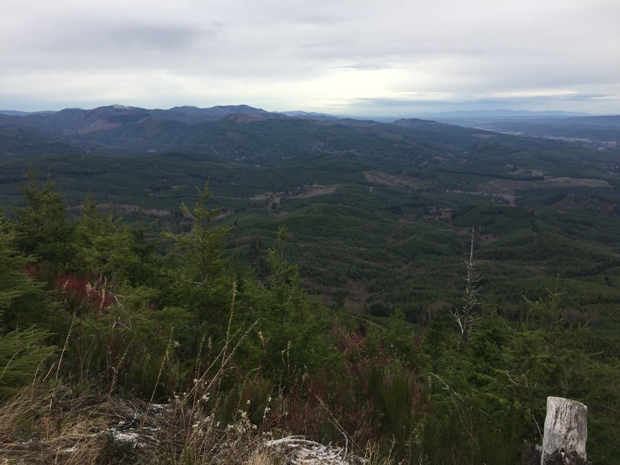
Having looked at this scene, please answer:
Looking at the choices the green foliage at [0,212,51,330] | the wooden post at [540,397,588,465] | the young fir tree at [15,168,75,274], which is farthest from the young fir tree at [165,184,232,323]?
the wooden post at [540,397,588,465]

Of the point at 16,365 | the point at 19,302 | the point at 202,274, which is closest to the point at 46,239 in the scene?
the point at 202,274

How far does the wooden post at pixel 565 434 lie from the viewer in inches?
106

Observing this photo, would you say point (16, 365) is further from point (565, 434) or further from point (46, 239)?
point (46, 239)

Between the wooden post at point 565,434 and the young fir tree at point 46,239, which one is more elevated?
the wooden post at point 565,434

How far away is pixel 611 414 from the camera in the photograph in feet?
23.8

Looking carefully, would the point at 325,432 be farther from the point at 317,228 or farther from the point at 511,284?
the point at 317,228

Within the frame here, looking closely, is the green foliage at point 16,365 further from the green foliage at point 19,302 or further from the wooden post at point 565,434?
the wooden post at point 565,434

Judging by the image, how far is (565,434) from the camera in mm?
2699

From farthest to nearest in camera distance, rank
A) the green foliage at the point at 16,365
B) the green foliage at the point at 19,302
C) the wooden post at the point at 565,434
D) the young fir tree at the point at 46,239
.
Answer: the young fir tree at the point at 46,239, the green foliage at the point at 19,302, the green foliage at the point at 16,365, the wooden post at the point at 565,434

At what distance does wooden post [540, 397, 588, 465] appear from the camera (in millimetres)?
2682

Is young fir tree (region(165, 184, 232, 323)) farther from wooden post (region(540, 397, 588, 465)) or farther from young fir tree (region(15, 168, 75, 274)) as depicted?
wooden post (region(540, 397, 588, 465))

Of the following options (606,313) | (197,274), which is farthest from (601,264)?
(197,274)

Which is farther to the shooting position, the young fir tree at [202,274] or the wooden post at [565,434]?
the young fir tree at [202,274]

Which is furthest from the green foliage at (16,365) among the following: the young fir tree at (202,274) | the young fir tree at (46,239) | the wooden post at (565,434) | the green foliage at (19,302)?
the young fir tree at (46,239)
